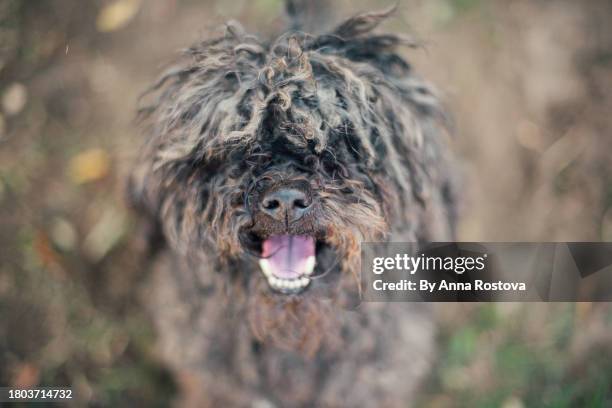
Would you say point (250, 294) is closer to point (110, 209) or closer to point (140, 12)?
point (110, 209)

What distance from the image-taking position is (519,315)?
326 centimetres

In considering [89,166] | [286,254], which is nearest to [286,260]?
[286,254]

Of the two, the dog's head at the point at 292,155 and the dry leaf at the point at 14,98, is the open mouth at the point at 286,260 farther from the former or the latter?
the dry leaf at the point at 14,98

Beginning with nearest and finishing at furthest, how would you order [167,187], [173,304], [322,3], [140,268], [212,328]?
[167,187] → [212,328] → [173,304] → [322,3] → [140,268]

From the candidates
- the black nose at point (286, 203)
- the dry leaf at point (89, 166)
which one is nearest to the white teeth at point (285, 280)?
the black nose at point (286, 203)

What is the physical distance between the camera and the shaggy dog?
1.81 m

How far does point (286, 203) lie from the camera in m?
1.72

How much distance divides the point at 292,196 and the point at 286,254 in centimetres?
32

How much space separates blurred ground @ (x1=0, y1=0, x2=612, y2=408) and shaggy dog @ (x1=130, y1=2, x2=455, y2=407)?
664mm

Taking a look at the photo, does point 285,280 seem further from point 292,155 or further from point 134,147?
point 134,147

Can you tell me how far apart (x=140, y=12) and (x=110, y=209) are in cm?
115

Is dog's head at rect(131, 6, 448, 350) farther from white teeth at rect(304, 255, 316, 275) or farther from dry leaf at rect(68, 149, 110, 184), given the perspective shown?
dry leaf at rect(68, 149, 110, 184)

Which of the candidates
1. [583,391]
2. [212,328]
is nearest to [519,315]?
[583,391]

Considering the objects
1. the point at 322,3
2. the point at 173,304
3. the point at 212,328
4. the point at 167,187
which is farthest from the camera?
the point at 322,3
